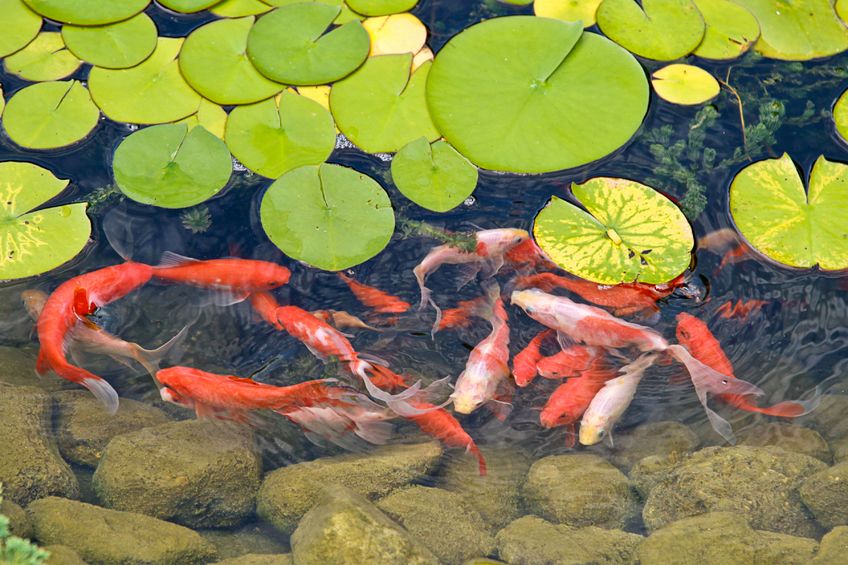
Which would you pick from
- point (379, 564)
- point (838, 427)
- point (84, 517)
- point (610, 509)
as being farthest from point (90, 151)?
point (838, 427)

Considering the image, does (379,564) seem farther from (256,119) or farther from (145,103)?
(145,103)

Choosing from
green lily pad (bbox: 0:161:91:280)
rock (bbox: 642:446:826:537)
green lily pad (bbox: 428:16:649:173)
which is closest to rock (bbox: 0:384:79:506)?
green lily pad (bbox: 0:161:91:280)

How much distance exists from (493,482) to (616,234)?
135cm

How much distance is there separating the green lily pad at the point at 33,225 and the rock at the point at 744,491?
311 cm

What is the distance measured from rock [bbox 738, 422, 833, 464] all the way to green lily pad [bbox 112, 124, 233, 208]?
294 cm

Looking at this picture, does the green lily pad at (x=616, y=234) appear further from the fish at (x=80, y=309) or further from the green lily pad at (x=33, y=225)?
the green lily pad at (x=33, y=225)

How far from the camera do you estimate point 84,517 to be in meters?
3.13

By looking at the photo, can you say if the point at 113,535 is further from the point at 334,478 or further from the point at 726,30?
the point at 726,30

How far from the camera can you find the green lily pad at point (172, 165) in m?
3.82

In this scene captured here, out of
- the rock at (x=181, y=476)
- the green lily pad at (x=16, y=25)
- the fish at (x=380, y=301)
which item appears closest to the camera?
the rock at (x=181, y=476)

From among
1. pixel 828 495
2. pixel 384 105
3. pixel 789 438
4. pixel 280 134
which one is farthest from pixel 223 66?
pixel 828 495

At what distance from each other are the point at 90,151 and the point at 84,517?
1987mm

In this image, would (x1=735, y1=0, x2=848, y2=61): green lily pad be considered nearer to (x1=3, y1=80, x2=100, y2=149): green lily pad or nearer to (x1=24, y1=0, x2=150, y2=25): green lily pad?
(x1=24, y1=0, x2=150, y2=25): green lily pad

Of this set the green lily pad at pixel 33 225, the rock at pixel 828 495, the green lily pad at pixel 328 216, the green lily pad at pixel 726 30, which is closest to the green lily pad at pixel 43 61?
the green lily pad at pixel 33 225
